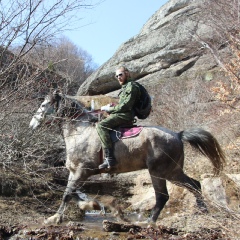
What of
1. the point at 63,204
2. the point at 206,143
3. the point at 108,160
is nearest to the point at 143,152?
the point at 108,160

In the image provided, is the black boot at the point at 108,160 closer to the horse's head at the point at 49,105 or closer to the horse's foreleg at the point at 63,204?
the horse's foreleg at the point at 63,204

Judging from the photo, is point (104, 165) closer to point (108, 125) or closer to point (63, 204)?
point (108, 125)

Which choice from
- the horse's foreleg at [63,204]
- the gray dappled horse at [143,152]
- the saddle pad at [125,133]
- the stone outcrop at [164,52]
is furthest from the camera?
the stone outcrop at [164,52]

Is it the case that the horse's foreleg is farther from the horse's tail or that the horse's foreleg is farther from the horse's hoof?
the horse's tail

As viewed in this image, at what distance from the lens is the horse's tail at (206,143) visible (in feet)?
24.4

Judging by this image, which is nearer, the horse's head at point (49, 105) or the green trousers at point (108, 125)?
the green trousers at point (108, 125)

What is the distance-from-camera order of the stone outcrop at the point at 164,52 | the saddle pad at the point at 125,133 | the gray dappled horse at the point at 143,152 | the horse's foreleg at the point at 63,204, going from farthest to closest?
the stone outcrop at the point at 164,52 → the saddle pad at the point at 125,133 → the gray dappled horse at the point at 143,152 → the horse's foreleg at the point at 63,204

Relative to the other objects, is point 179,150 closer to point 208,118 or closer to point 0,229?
point 0,229

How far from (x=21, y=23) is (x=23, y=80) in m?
0.76

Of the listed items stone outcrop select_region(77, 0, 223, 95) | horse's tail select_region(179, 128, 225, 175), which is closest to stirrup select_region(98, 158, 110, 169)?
horse's tail select_region(179, 128, 225, 175)

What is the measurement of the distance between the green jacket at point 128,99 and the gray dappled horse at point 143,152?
482 mm

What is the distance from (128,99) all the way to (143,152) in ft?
3.41

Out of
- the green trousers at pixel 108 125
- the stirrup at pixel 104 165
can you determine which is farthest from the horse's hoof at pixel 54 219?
the green trousers at pixel 108 125

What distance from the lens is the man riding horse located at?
718 centimetres
